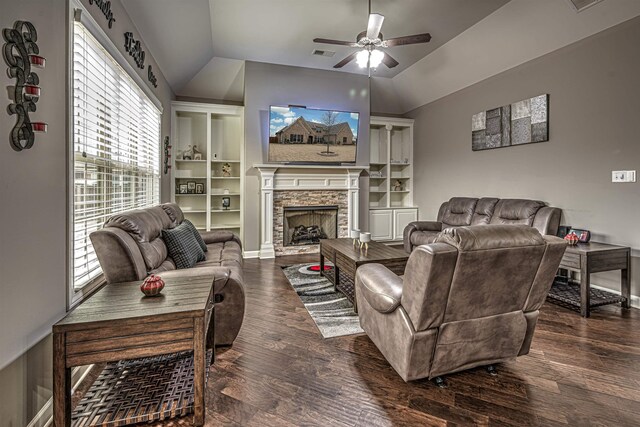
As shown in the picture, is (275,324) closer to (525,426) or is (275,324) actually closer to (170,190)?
(525,426)

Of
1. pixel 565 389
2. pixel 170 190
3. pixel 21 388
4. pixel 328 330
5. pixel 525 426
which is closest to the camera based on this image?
pixel 21 388

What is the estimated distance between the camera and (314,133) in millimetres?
5562

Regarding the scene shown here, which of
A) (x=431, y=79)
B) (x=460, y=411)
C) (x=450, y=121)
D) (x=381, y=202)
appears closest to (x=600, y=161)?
(x=450, y=121)

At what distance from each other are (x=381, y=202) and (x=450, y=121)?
6.86 ft

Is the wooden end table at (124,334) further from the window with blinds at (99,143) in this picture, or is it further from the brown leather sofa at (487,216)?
the brown leather sofa at (487,216)

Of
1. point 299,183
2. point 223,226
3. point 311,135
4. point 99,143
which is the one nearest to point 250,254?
point 223,226

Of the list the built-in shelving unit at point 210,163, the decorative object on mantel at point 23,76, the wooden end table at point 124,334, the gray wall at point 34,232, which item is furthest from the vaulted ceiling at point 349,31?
the wooden end table at point 124,334

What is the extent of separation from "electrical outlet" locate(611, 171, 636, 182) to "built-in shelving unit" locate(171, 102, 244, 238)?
4.94m

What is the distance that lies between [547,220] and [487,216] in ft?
2.86

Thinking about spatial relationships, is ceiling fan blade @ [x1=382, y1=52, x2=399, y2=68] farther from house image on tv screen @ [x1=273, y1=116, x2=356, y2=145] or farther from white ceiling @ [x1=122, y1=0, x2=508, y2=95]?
house image on tv screen @ [x1=273, y1=116, x2=356, y2=145]

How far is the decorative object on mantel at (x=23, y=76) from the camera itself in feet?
4.32

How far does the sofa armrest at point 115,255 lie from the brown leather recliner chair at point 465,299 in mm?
1522

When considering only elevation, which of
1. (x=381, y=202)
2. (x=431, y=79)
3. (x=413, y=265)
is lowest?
(x=413, y=265)

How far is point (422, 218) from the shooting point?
6629 millimetres
